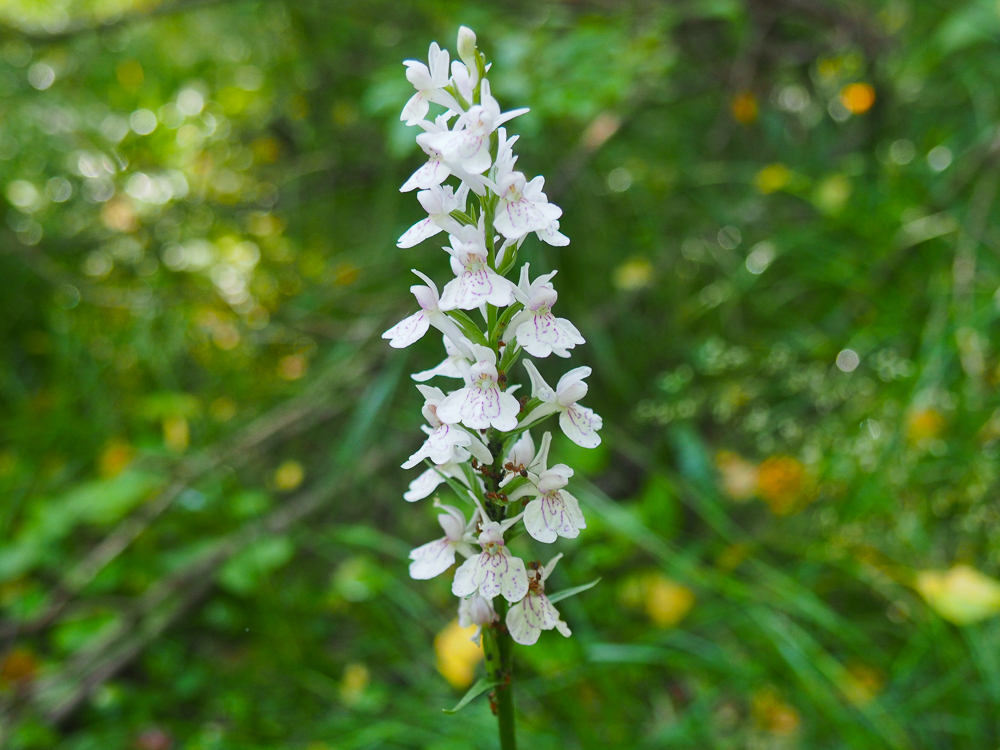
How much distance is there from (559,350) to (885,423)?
1.19m

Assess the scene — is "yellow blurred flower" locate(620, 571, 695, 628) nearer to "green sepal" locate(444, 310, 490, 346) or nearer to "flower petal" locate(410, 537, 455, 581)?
"flower petal" locate(410, 537, 455, 581)

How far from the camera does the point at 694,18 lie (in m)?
2.44

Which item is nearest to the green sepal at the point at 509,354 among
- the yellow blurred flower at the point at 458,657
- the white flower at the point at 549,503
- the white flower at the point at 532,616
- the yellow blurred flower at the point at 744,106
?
the white flower at the point at 549,503

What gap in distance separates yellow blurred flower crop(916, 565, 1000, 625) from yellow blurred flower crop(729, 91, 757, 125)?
1726 mm

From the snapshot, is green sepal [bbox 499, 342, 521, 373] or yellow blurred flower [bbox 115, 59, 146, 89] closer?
green sepal [bbox 499, 342, 521, 373]

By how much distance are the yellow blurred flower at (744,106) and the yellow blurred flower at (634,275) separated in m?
0.67

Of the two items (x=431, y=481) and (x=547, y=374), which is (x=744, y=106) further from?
(x=431, y=481)

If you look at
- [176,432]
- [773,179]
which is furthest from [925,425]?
[176,432]

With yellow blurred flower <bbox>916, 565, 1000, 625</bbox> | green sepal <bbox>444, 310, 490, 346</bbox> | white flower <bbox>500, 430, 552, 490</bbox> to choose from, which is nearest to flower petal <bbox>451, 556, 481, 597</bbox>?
white flower <bbox>500, 430, 552, 490</bbox>

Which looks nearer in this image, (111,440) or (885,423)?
(885,423)

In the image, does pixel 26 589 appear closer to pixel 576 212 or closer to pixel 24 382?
pixel 24 382

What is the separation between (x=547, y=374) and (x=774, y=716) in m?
1.09

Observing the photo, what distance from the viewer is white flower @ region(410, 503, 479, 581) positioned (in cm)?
73

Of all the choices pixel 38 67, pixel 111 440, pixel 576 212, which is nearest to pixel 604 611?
pixel 576 212
